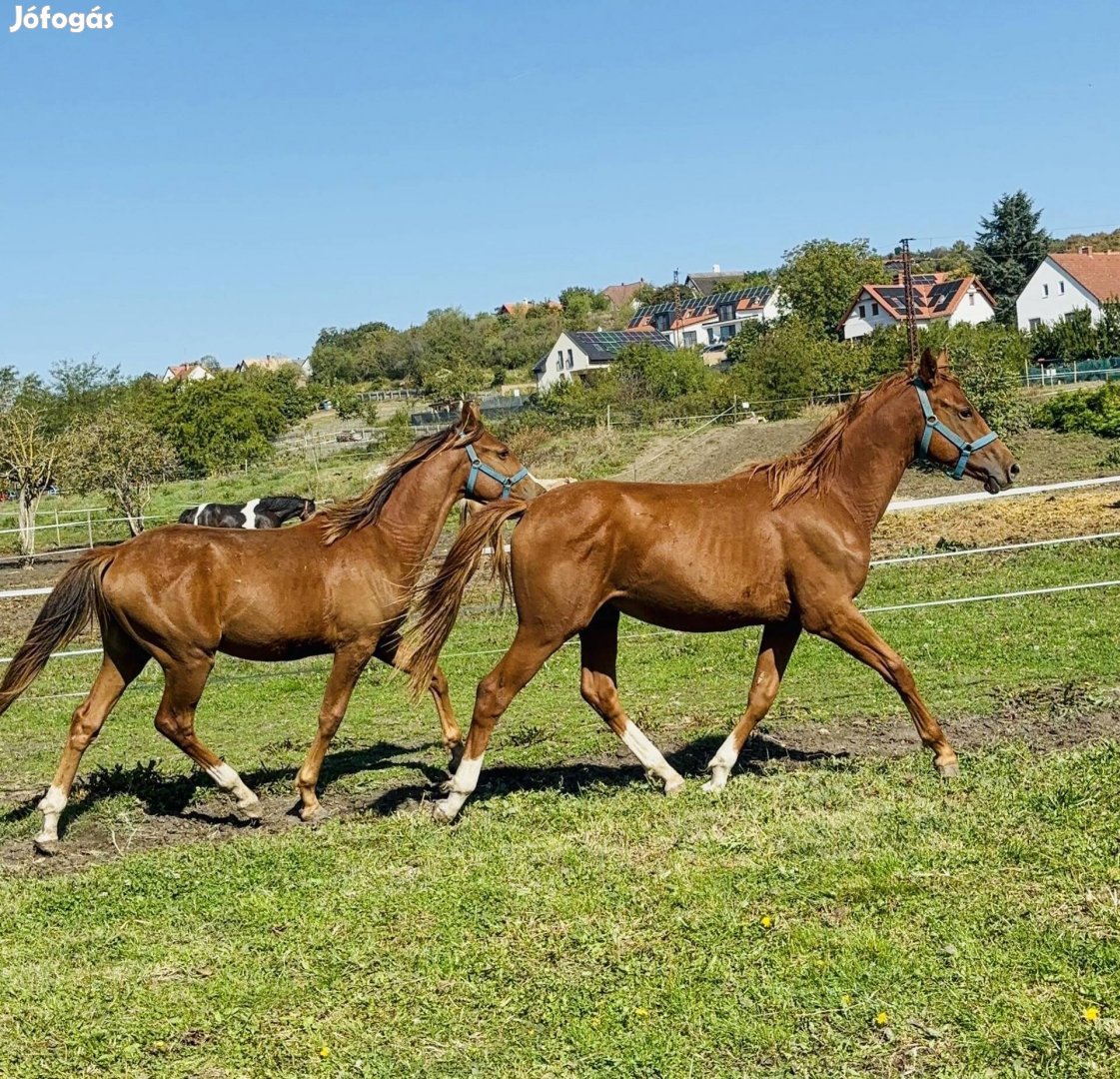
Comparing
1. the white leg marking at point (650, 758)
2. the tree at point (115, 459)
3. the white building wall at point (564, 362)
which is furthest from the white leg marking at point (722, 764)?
the white building wall at point (564, 362)

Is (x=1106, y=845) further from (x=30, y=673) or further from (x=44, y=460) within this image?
(x=44, y=460)

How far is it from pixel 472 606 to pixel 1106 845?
506 inches

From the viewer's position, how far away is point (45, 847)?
667 centimetres

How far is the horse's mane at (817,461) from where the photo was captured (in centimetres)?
709

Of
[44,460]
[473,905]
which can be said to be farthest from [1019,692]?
[44,460]

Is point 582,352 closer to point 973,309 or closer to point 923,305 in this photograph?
point 923,305

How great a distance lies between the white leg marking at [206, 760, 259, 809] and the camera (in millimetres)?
7012

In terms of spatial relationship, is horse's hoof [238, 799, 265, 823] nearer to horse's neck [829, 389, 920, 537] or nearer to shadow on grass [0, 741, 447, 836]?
shadow on grass [0, 741, 447, 836]

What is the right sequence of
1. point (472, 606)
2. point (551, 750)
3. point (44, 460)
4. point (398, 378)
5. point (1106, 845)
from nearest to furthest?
point (1106, 845), point (551, 750), point (472, 606), point (44, 460), point (398, 378)

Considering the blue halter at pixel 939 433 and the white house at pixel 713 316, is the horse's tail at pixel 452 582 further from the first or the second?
the white house at pixel 713 316

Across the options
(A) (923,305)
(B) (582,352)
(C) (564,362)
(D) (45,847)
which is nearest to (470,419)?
(D) (45,847)

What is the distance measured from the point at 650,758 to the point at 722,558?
1.22m

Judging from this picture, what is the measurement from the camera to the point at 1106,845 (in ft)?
16.8

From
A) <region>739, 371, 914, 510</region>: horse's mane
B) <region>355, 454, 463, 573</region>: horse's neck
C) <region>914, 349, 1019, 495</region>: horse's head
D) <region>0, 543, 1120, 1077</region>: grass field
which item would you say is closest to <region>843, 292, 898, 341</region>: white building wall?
<region>914, 349, 1019, 495</region>: horse's head
